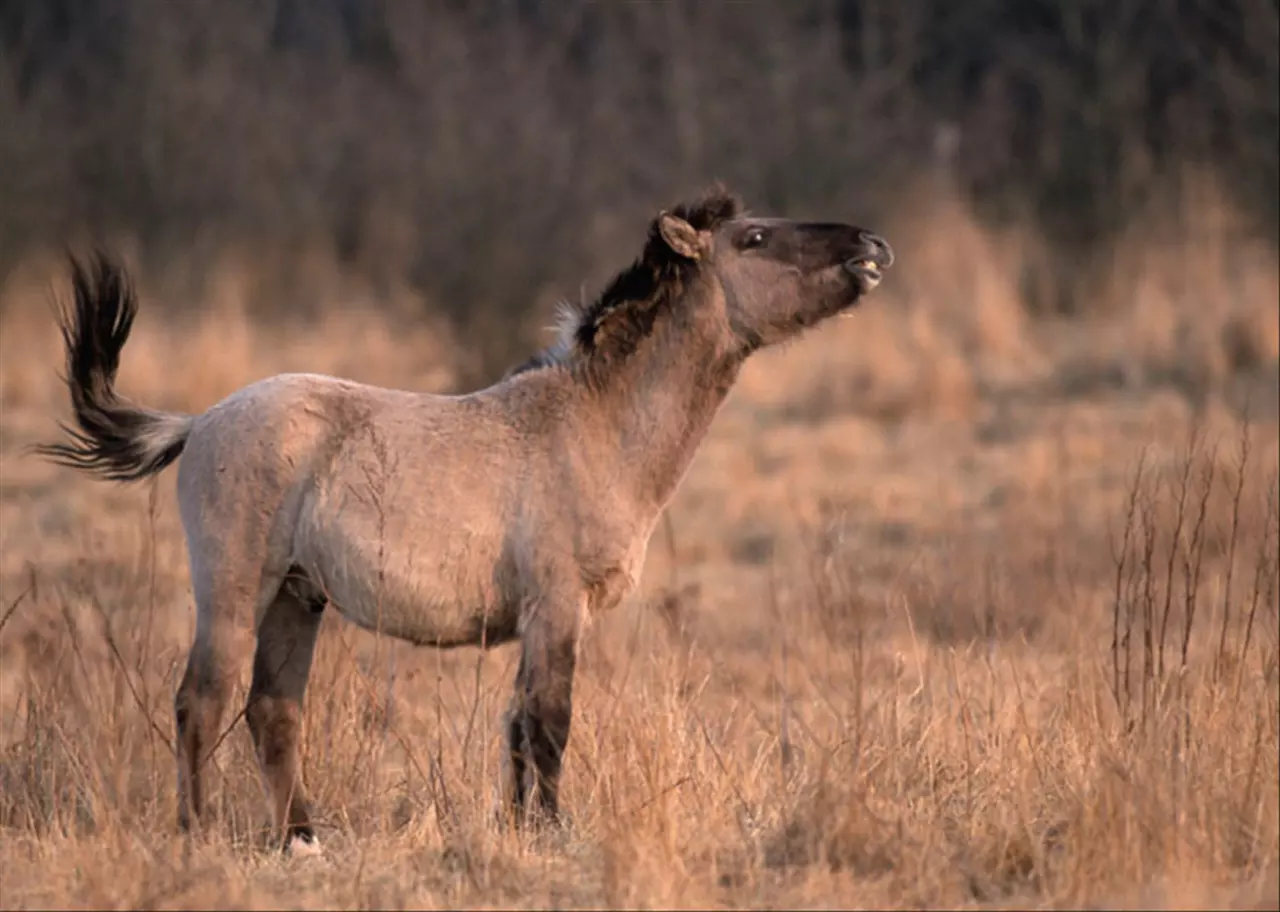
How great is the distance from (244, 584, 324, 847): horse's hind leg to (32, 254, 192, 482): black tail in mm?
636

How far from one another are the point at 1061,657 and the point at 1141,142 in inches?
517

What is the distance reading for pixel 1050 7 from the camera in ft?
77.9

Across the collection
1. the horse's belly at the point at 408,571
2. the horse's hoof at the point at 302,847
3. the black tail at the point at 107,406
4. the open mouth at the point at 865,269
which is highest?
the open mouth at the point at 865,269

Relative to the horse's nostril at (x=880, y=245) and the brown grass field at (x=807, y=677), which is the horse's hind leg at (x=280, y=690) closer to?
the brown grass field at (x=807, y=677)

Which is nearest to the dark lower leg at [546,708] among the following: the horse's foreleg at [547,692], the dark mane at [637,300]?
the horse's foreleg at [547,692]

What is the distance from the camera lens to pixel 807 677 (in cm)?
919

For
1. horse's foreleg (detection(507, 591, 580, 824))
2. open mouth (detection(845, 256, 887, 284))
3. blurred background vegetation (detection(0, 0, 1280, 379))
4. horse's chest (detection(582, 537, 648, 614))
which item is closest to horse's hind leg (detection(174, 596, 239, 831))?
horse's foreleg (detection(507, 591, 580, 824))

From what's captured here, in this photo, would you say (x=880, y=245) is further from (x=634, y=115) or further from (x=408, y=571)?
(x=634, y=115)

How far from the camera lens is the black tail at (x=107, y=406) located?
22.7 feet

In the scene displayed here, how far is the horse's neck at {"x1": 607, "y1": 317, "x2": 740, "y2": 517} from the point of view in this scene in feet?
22.6

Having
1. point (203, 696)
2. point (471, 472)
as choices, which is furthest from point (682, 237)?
point (203, 696)

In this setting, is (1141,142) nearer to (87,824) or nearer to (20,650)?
(20,650)

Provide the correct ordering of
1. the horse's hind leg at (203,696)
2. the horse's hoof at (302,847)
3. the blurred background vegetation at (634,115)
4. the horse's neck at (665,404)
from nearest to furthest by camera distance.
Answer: the horse's hoof at (302,847) → the horse's hind leg at (203,696) → the horse's neck at (665,404) → the blurred background vegetation at (634,115)

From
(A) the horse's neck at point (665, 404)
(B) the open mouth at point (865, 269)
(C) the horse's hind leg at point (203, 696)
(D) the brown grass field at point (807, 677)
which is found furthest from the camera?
(B) the open mouth at point (865, 269)
